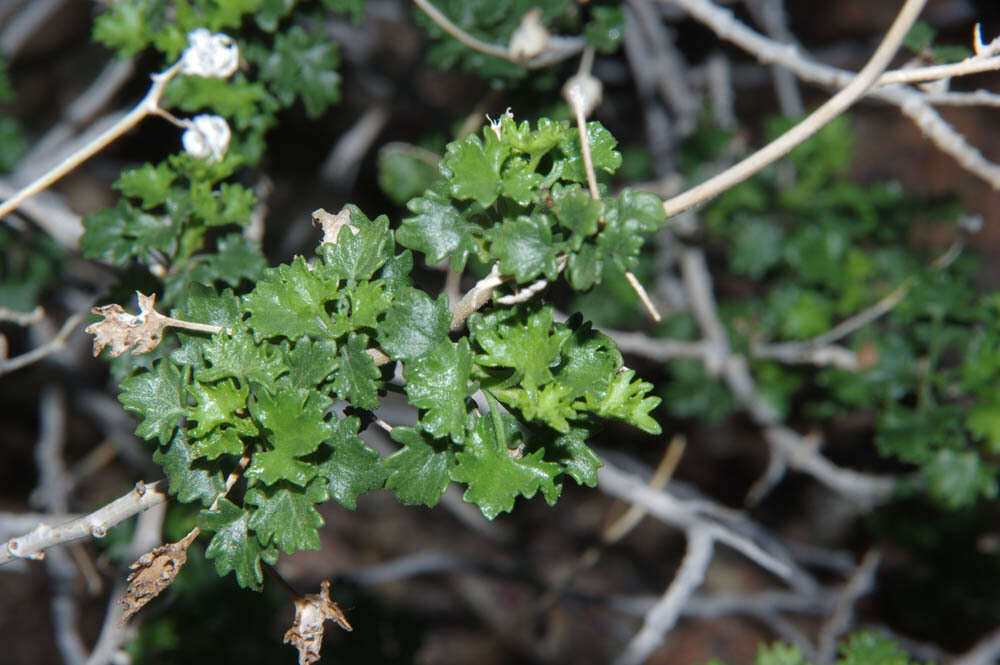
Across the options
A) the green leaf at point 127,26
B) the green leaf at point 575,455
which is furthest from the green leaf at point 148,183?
the green leaf at point 575,455

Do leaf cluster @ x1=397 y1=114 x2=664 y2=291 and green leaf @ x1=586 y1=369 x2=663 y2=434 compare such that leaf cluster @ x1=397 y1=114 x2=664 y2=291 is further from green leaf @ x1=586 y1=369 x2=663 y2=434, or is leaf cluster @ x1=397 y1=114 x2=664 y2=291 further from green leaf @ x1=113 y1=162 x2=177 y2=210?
green leaf @ x1=113 y1=162 x2=177 y2=210

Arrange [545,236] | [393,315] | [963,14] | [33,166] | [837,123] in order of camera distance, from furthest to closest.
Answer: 1. [963,14]
2. [837,123]
3. [33,166]
4. [393,315]
5. [545,236]

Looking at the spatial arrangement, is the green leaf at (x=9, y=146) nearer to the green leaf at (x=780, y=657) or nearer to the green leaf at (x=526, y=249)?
the green leaf at (x=526, y=249)

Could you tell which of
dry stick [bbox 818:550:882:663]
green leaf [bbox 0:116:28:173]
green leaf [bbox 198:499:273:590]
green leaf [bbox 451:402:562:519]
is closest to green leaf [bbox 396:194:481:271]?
green leaf [bbox 451:402:562:519]

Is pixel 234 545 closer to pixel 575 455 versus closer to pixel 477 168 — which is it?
pixel 575 455

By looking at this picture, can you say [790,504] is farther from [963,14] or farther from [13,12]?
[13,12]

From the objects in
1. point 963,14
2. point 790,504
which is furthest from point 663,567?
point 963,14
